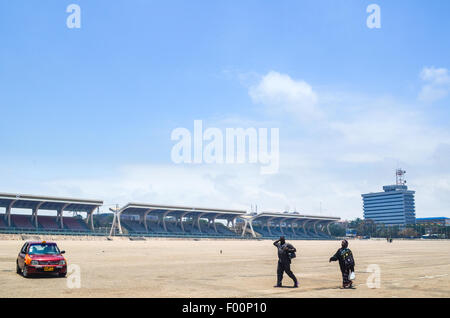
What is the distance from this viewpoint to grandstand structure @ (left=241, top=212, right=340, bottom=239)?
147 m

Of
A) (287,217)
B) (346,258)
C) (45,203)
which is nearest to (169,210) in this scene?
(45,203)

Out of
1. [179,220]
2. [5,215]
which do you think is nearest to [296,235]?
[179,220]

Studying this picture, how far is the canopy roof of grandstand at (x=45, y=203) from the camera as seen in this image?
94369 millimetres

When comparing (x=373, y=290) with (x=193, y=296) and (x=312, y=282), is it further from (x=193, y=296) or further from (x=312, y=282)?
(x=193, y=296)

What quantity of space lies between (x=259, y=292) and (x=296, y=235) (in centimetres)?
14770

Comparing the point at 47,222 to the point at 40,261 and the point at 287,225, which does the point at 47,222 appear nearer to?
the point at 287,225

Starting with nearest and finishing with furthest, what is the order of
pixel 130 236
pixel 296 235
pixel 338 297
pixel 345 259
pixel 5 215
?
pixel 338 297
pixel 345 259
pixel 5 215
pixel 130 236
pixel 296 235

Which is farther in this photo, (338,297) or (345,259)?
(345,259)

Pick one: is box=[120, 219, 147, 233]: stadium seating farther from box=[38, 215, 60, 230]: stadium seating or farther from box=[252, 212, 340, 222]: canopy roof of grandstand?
box=[252, 212, 340, 222]: canopy roof of grandstand

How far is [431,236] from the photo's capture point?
647 feet

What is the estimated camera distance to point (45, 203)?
338 feet

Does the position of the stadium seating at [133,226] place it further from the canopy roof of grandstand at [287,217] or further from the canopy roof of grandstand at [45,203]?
the canopy roof of grandstand at [287,217]

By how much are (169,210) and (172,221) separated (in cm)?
1412

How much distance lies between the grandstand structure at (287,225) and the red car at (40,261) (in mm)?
123650
